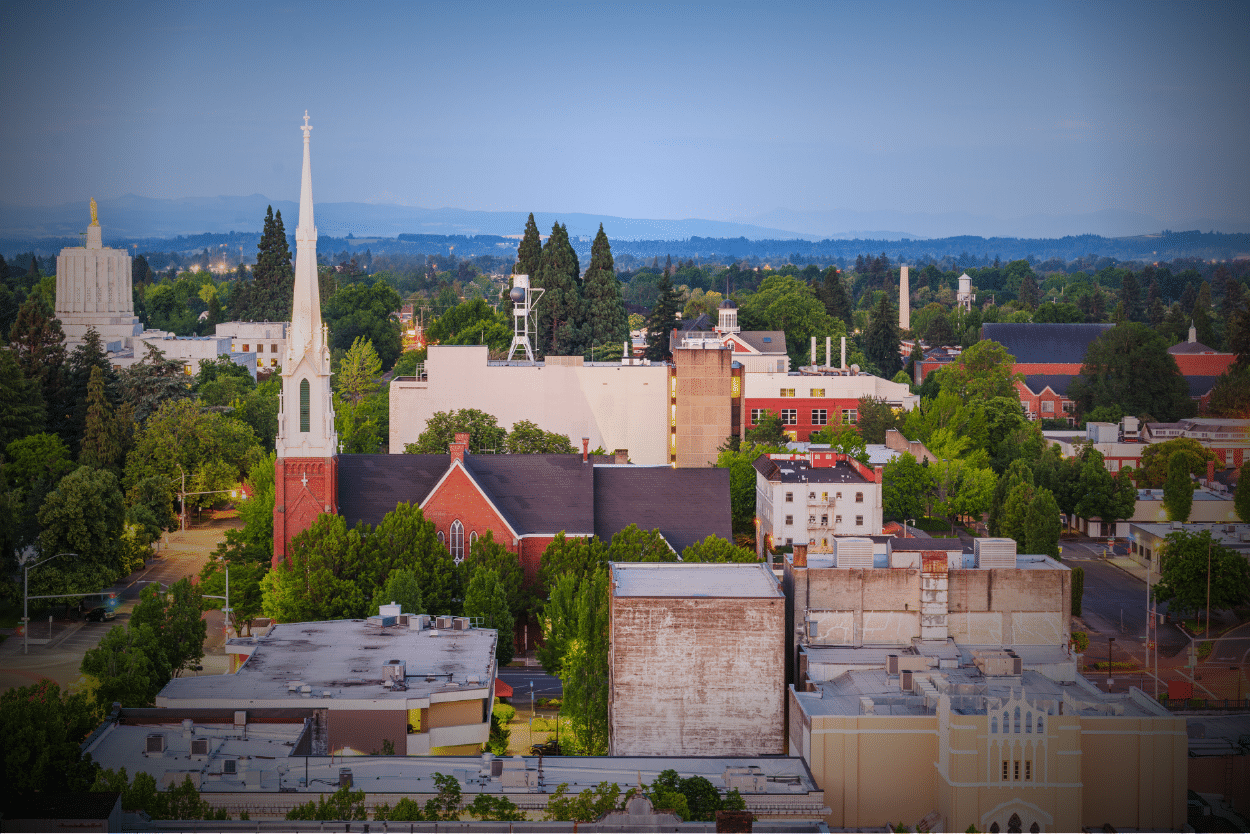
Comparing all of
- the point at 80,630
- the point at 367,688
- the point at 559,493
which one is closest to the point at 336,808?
the point at 367,688

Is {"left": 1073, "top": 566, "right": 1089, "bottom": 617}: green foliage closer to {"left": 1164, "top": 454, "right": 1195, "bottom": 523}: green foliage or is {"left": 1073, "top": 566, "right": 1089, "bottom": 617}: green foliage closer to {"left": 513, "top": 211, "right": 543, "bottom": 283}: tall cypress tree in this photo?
{"left": 1164, "top": 454, "right": 1195, "bottom": 523}: green foliage

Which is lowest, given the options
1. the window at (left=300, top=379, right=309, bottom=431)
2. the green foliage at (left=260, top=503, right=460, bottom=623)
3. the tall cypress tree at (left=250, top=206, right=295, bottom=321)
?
the green foliage at (left=260, top=503, right=460, bottom=623)

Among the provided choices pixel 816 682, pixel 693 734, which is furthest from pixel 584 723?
pixel 816 682

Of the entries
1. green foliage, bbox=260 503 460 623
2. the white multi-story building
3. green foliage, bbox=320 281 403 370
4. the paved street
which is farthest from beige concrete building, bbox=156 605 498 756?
green foliage, bbox=320 281 403 370

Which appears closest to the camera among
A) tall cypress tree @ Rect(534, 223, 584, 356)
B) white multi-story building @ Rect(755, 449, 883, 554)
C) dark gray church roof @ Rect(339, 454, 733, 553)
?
dark gray church roof @ Rect(339, 454, 733, 553)

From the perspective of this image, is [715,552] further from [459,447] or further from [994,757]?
[994,757]

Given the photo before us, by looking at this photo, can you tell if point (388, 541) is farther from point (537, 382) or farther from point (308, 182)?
point (537, 382)

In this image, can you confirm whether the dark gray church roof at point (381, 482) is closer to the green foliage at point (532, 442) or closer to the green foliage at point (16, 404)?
the green foliage at point (532, 442)

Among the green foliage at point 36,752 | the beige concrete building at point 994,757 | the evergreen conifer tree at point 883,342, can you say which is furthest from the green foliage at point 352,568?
the evergreen conifer tree at point 883,342
